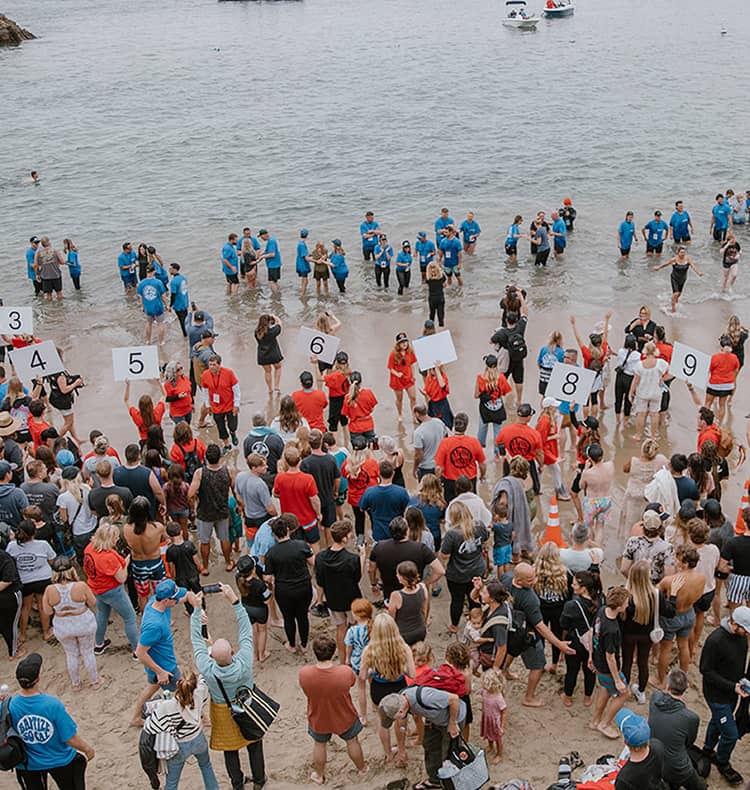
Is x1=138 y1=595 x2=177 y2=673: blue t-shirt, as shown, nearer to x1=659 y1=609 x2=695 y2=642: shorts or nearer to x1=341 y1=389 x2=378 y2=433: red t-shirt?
x1=659 y1=609 x2=695 y2=642: shorts

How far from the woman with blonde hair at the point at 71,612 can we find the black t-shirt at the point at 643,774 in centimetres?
506

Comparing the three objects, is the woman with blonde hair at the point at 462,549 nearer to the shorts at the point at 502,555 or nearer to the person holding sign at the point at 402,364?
the shorts at the point at 502,555

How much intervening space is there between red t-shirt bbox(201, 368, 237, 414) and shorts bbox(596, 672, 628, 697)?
22.3 ft

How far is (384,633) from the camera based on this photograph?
23.1ft

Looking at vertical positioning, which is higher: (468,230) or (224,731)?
(468,230)

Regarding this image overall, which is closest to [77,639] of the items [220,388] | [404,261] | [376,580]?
[376,580]

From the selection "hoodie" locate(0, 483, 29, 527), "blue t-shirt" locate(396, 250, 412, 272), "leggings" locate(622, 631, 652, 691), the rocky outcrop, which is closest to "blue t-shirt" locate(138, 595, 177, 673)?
"hoodie" locate(0, 483, 29, 527)

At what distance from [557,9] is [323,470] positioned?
80.5 metres

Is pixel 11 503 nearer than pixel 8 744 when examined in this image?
No

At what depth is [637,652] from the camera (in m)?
7.92

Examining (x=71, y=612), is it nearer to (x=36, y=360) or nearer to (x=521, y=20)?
(x=36, y=360)

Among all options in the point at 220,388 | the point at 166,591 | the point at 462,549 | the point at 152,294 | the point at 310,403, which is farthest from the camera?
the point at 152,294

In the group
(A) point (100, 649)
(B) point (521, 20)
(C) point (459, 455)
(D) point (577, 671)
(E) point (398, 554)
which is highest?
(B) point (521, 20)

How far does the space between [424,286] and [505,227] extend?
22.1 feet
